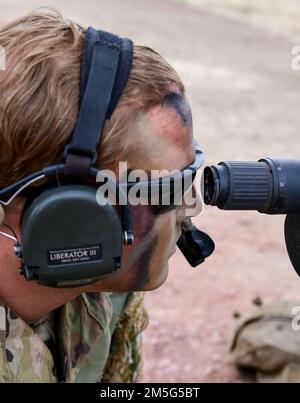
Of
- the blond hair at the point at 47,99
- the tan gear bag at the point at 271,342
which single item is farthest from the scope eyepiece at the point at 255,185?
the tan gear bag at the point at 271,342

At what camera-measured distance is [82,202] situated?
198 cm

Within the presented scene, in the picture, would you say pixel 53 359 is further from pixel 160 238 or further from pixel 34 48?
pixel 34 48

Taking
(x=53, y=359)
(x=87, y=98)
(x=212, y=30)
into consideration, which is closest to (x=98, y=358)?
(x=53, y=359)

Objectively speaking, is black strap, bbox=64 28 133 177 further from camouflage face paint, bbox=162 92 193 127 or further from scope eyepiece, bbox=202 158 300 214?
scope eyepiece, bbox=202 158 300 214

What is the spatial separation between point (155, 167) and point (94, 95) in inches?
11.0

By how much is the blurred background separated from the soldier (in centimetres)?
221

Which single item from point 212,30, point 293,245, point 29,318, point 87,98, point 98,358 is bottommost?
point 212,30

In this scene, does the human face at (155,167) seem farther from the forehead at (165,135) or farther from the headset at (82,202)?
the headset at (82,202)

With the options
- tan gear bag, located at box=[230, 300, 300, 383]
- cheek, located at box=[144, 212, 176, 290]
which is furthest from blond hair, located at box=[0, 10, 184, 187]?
tan gear bag, located at box=[230, 300, 300, 383]

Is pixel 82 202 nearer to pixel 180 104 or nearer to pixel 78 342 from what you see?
pixel 180 104

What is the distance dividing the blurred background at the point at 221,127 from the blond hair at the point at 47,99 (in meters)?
2.67

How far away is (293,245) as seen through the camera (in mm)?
2350

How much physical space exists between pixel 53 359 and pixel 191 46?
11.1 m
